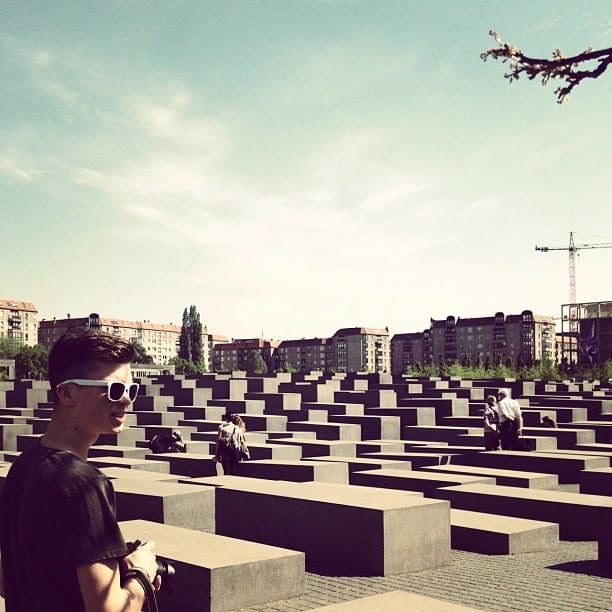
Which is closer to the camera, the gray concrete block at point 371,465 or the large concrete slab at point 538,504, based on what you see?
the large concrete slab at point 538,504

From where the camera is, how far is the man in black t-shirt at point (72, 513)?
2148 mm

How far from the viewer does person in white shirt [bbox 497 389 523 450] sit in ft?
51.2

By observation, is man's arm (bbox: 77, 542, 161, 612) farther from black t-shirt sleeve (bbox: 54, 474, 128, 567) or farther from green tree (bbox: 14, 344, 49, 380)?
green tree (bbox: 14, 344, 49, 380)

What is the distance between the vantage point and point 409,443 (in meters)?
18.8

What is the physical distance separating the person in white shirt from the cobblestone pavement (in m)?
6.74

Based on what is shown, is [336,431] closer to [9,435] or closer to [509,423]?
[509,423]

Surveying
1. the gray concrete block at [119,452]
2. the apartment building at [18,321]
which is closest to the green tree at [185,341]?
the apartment building at [18,321]

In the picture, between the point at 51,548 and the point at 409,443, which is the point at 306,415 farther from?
the point at 51,548

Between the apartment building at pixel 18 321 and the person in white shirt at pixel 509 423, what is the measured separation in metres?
161

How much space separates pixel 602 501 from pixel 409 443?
29.1 feet

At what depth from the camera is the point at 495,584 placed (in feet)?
24.7

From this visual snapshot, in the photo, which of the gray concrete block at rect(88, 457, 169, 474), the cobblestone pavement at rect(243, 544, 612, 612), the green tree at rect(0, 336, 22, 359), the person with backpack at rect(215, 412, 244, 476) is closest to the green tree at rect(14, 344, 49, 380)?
the green tree at rect(0, 336, 22, 359)

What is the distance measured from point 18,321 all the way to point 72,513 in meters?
178

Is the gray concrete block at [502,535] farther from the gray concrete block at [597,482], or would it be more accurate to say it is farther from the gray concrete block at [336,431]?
the gray concrete block at [336,431]
